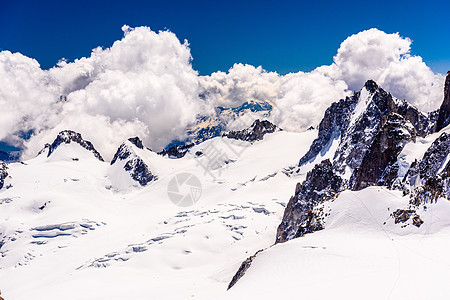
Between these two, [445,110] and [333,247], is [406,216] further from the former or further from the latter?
[445,110]

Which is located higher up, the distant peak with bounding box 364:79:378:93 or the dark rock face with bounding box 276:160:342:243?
the distant peak with bounding box 364:79:378:93

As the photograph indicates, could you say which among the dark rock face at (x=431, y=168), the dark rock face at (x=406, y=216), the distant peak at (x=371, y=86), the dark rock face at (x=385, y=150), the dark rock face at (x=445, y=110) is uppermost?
the distant peak at (x=371, y=86)

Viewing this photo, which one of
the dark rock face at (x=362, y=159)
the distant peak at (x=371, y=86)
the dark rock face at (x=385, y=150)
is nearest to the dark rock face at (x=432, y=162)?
the dark rock face at (x=362, y=159)

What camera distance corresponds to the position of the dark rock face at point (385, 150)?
90688mm

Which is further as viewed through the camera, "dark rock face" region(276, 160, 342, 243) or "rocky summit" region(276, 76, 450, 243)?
"dark rock face" region(276, 160, 342, 243)

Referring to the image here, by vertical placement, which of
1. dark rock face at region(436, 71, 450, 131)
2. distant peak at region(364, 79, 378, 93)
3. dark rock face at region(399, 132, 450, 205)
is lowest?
dark rock face at region(399, 132, 450, 205)

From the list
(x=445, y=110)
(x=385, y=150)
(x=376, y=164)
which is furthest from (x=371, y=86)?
(x=376, y=164)

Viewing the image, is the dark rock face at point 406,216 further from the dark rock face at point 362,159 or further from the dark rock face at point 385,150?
the dark rock face at point 385,150

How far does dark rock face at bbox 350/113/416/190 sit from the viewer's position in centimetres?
9069

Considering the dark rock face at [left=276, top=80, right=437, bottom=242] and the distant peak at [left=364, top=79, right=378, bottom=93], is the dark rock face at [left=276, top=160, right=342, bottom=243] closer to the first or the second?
the dark rock face at [left=276, top=80, right=437, bottom=242]

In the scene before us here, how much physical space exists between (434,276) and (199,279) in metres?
109

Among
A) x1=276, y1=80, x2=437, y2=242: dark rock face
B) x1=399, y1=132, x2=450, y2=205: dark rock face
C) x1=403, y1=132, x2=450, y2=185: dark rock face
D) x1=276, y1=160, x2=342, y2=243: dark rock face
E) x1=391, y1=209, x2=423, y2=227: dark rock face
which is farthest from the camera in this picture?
x1=276, y1=160, x2=342, y2=243: dark rock face

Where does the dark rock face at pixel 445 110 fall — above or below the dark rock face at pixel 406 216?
above

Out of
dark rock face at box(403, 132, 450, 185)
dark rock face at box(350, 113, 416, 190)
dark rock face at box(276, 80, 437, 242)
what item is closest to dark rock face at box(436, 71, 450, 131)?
dark rock face at box(276, 80, 437, 242)
